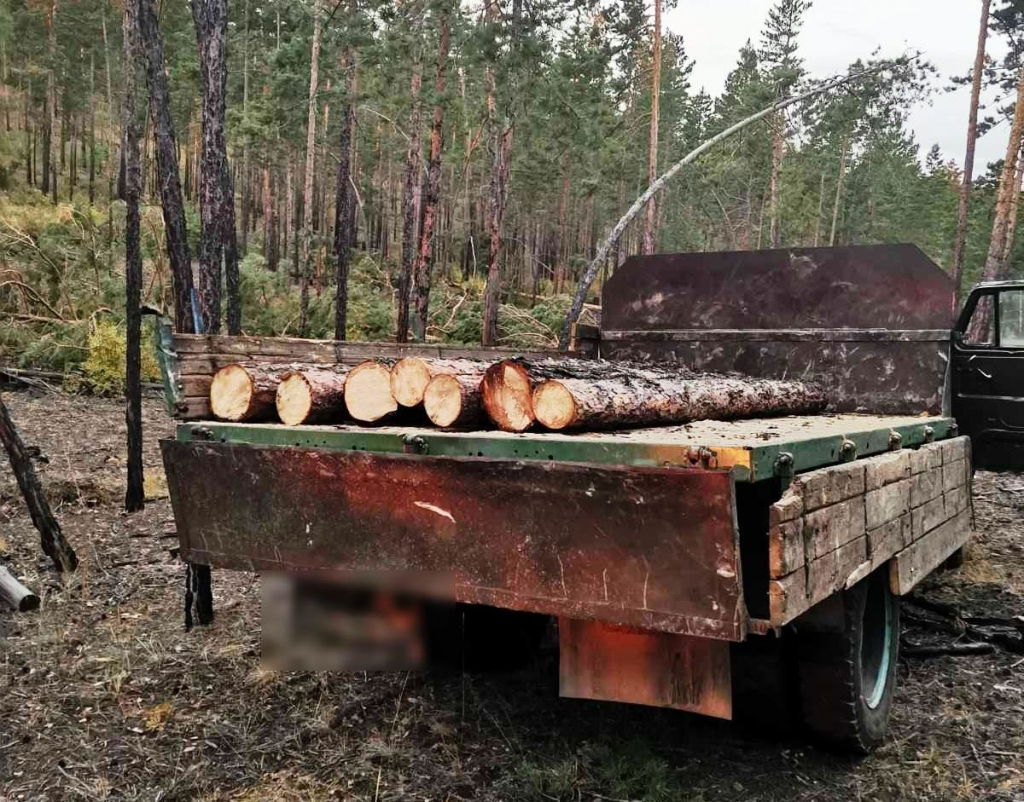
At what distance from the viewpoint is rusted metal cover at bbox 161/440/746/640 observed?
2.38 meters

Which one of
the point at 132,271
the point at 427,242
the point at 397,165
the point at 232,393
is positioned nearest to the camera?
the point at 232,393

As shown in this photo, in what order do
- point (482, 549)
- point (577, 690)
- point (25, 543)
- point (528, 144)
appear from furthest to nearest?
point (528, 144)
point (25, 543)
point (577, 690)
point (482, 549)

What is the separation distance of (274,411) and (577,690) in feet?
5.40

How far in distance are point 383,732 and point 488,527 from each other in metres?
1.41

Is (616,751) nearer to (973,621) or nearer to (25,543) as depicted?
(973,621)

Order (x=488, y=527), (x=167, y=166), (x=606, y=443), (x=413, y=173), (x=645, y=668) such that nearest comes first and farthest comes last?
(x=606, y=443), (x=488, y=527), (x=645, y=668), (x=167, y=166), (x=413, y=173)

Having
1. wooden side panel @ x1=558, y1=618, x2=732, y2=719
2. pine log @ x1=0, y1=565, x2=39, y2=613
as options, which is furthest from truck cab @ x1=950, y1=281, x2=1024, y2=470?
pine log @ x1=0, y1=565, x2=39, y2=613

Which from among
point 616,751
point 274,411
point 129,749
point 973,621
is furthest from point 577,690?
point 973,621

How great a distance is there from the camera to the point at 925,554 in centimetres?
399

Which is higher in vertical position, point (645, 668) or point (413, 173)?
point (413, 173)

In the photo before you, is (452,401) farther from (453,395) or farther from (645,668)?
(645,668)

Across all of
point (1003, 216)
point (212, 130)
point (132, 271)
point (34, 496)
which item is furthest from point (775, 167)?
point (34, 496)

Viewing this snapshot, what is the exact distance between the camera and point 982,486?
376 inches

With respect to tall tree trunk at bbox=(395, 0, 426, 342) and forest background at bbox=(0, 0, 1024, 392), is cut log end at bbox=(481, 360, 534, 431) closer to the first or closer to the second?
forest background at bbox=(0, 0, 1024, 392)
